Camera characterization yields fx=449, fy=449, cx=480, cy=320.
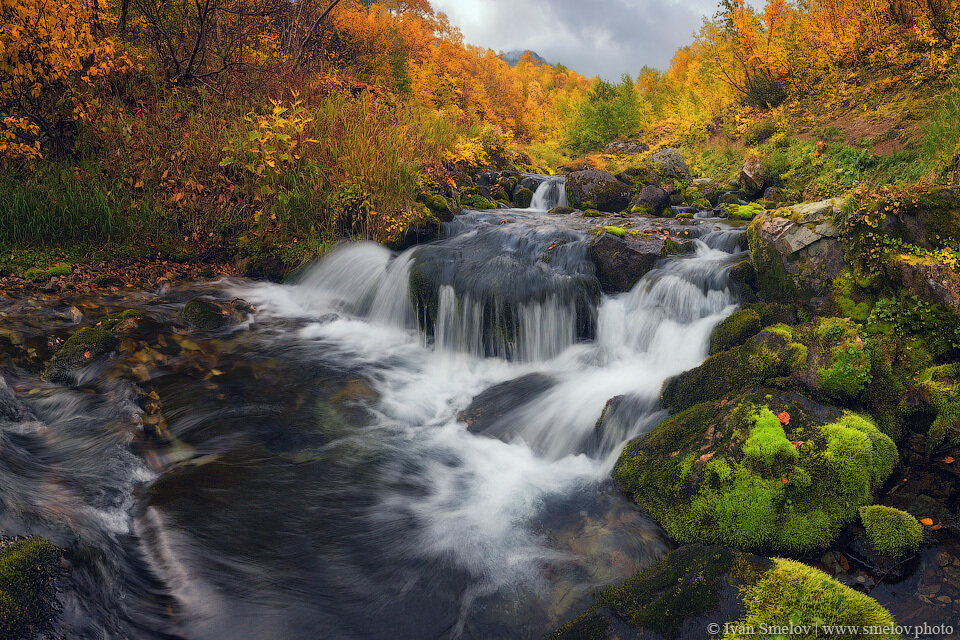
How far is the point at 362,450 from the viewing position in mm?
4137

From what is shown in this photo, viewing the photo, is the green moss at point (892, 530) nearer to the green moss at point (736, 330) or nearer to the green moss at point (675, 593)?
the green moss at point (675, 593)

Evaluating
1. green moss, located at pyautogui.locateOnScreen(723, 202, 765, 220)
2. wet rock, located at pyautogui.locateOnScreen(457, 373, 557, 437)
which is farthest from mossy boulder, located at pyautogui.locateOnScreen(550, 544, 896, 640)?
green moss, located at pyautogui.locateOnScreen(723, 202, 765, 220)

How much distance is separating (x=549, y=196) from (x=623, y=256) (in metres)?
7.54

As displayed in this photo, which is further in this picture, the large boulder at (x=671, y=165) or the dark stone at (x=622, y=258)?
the large boulder at (x=671, y=165)

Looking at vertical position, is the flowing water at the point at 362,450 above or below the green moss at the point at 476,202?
below

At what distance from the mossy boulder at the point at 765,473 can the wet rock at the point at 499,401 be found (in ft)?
5.71

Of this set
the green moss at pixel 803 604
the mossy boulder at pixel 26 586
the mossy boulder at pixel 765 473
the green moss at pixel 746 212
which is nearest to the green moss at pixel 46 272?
the mossy boulder at pixel 26 586

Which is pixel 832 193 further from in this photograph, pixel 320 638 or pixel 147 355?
pixel 147 355

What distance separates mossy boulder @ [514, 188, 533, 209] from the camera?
1397cm

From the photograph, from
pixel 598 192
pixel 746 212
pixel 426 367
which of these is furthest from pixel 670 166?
pixel 426 367

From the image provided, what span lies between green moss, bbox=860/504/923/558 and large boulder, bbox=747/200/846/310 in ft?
8.05

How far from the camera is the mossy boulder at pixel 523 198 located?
13969 mm

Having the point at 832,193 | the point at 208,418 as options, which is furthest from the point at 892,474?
the point at 832,193

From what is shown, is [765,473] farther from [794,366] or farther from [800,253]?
[800,253]
